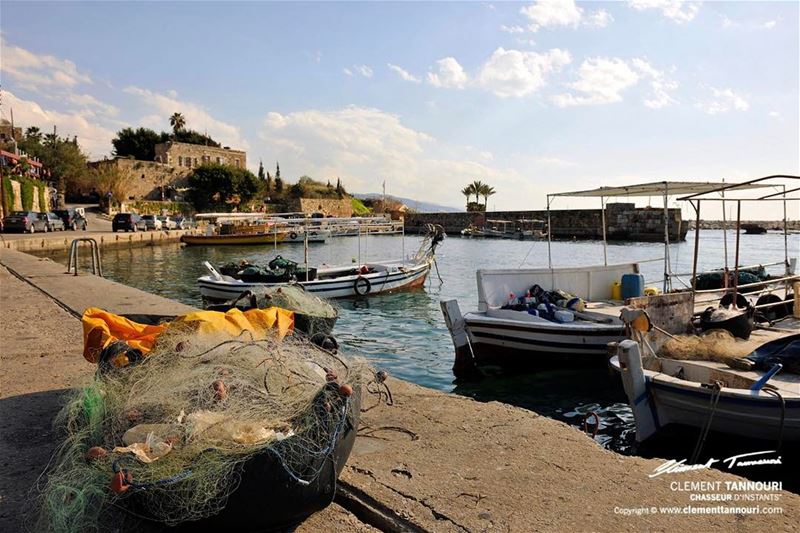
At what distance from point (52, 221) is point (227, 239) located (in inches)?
486

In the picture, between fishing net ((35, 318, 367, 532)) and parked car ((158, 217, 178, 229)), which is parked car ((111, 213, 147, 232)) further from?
fishing net ((35, 318, 367, 532))

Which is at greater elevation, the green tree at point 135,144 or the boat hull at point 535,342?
the green tree at point 135,144

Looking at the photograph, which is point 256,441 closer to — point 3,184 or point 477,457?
point 477,457

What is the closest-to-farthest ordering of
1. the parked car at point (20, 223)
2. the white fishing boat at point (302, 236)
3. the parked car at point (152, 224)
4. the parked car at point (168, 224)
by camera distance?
the parked car at point (20, 223) < the white fishing boat at point (302, 236) < the parked car at point (152, 224) < the parked car at point (168, 224)

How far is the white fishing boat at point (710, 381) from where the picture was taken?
6.76m

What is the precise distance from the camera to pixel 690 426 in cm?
729

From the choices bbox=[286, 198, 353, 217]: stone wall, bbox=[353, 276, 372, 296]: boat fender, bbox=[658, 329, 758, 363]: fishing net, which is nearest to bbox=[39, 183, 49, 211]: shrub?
bbox=[286, 198, 353, 217]: stone wall

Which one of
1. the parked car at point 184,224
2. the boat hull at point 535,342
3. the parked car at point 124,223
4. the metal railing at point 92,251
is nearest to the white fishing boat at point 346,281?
the metal railing at point 92,251

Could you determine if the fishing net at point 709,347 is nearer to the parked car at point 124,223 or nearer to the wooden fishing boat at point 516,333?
the wooden fishing boat at point 516,333

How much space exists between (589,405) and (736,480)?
5811 millimetres

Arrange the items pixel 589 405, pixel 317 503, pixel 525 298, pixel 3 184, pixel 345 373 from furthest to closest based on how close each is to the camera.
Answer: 1. pixel 3 184
2. pixel 525 298
3. pixel 589 405
4. pixel 345 373
5. pixel 317 503

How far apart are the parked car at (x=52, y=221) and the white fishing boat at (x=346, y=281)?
90.1 ft

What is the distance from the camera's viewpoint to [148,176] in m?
80.1

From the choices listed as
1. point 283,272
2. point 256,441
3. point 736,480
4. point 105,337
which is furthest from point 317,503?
point 283,272
